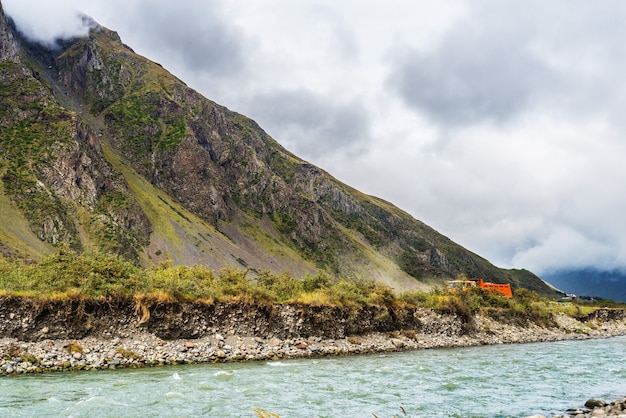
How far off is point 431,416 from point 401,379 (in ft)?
31.0

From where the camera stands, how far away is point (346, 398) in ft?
69.1

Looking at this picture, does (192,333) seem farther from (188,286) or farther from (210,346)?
(188,286)

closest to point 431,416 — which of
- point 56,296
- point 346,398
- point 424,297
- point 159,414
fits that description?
point 346,398

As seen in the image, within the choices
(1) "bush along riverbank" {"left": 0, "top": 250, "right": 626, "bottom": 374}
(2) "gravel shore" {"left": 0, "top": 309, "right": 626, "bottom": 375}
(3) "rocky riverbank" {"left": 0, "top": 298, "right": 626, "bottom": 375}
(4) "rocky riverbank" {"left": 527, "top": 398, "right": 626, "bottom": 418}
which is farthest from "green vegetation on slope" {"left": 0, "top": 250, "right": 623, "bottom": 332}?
(4) "rocky riverbank" {"left": 527, "top": 398, "right": 626, "bottom": 418}

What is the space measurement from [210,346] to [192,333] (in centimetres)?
242

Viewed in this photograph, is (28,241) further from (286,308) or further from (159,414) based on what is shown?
(159,414)

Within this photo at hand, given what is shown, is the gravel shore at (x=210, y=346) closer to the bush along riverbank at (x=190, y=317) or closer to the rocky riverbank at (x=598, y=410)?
the bush along riverbank at (x=190, y=317)

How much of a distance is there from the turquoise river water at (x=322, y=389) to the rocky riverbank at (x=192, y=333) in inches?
111

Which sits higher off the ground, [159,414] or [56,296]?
[56,296]

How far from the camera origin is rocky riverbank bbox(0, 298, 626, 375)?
3019cm

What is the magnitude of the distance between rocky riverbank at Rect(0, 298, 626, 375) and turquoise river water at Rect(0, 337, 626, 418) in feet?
9.27

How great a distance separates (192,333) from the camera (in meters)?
37.1

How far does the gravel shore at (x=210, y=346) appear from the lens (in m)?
28.7

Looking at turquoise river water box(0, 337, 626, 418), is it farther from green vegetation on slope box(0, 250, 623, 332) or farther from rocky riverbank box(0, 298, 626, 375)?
green vegetation on slope box(0, 250, 623, 332)
